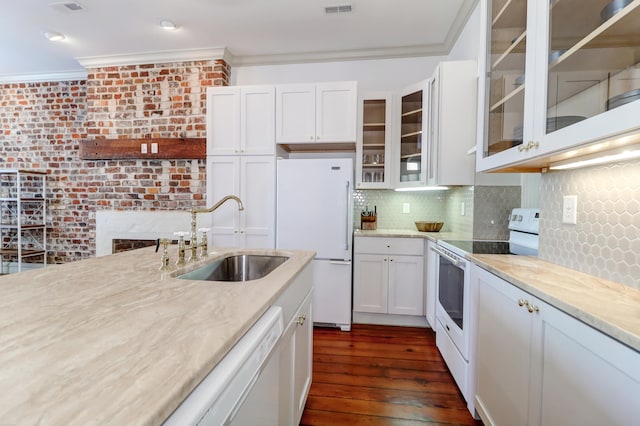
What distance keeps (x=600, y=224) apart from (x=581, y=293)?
43cm

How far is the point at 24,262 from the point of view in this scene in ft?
12.8

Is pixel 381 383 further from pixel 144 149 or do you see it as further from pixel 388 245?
pixel 144 149

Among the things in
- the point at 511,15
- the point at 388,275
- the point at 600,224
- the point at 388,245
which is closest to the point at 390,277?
the point at 388,275

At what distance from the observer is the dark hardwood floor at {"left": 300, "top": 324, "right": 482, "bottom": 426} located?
1.66 metres

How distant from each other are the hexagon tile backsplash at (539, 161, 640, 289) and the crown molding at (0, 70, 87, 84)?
5152 millimetres

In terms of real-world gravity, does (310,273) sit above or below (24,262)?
above

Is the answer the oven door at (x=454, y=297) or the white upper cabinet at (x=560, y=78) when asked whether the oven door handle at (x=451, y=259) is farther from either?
the white upper cabinet at (x=560, y=78)

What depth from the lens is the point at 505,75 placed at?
5.05ft

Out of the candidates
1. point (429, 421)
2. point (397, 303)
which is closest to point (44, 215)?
point (397, 303)

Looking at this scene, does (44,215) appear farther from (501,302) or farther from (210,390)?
(501,302)

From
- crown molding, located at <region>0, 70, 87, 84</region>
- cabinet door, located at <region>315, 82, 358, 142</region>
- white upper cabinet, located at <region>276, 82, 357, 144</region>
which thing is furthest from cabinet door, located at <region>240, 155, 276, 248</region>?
crown molding, located at <region>0, 70, 87, 84</region>

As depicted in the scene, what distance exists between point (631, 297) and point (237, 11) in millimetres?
3194

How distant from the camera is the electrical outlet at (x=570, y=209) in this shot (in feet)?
4.52

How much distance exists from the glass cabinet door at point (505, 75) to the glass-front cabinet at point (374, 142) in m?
1.44
